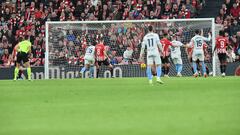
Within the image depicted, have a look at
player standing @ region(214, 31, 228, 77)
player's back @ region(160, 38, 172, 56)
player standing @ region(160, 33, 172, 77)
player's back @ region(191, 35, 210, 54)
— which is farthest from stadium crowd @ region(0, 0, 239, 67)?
player's back @ region(191, 35, 210, 54)

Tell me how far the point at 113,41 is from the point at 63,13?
5461 mm

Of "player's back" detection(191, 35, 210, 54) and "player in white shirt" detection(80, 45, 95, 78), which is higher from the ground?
"player's back" detection(191, 35, 210, 54)

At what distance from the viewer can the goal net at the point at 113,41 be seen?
3550 cm

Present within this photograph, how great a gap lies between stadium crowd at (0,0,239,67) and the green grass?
1541 cm

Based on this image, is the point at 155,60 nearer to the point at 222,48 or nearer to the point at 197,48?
the point at 197,48

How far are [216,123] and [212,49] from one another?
874 inches

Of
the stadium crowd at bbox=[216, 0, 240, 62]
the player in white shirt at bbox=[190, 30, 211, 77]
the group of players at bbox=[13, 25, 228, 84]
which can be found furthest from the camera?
the stadium crowd at bbox=[216, 0, 240, 62]

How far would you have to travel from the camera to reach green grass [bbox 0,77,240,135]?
486 inches

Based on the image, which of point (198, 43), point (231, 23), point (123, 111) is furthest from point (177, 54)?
point (123, 111)

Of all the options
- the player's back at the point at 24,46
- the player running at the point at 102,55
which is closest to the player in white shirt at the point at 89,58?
the player running at the point at 102,55

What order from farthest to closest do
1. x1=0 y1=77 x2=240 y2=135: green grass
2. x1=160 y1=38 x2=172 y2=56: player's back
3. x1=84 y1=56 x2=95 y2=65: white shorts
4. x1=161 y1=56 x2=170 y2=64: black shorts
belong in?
x1=84 y1=56 x2=95 y2=65: white shorts < x1=161 y1=56 x2=170 y2=64: black shorts < x1=160 y1=38 x2=172 y2=56: player's back < x1=0 y1=77 x2=240 y2=135: green grass

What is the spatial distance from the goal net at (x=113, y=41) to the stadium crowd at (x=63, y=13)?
390mm

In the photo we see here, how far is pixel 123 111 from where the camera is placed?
1539cm

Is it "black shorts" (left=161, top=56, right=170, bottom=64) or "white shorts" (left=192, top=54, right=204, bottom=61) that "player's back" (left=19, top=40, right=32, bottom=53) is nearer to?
"black shorts" (left=161, top=56, right=170, bottom=64)
